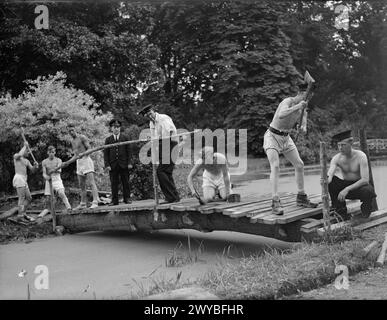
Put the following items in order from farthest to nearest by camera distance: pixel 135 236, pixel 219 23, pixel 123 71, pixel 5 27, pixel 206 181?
1. pixel 123 71
2. pixel 5 27
3. pixel 219 23
4. pixel 135 236
5. pixel 206 181

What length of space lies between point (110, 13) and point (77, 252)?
11.4m

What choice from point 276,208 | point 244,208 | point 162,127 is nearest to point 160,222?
point 162,127

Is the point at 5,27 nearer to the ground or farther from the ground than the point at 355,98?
farther from the ground

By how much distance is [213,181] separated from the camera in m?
8.31

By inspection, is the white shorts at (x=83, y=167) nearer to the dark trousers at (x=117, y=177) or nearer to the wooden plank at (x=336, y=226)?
the dark trousers at (x=117, y=177)

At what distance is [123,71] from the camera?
1798 cm

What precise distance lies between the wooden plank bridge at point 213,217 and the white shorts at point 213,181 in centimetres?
39

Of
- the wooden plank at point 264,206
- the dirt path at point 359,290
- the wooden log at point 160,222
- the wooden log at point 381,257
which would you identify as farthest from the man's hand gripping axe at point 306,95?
the dirt path at point 359,290

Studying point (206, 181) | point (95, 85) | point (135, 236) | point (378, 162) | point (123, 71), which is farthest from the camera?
point (123, 71)

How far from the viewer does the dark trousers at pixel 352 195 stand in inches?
258

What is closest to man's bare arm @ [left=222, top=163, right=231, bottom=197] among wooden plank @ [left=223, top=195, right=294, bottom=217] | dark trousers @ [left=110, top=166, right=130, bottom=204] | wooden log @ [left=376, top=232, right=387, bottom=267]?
wooden plank @ [left=223, top=195, right=294, bottom=217]

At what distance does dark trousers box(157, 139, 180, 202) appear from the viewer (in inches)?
313
